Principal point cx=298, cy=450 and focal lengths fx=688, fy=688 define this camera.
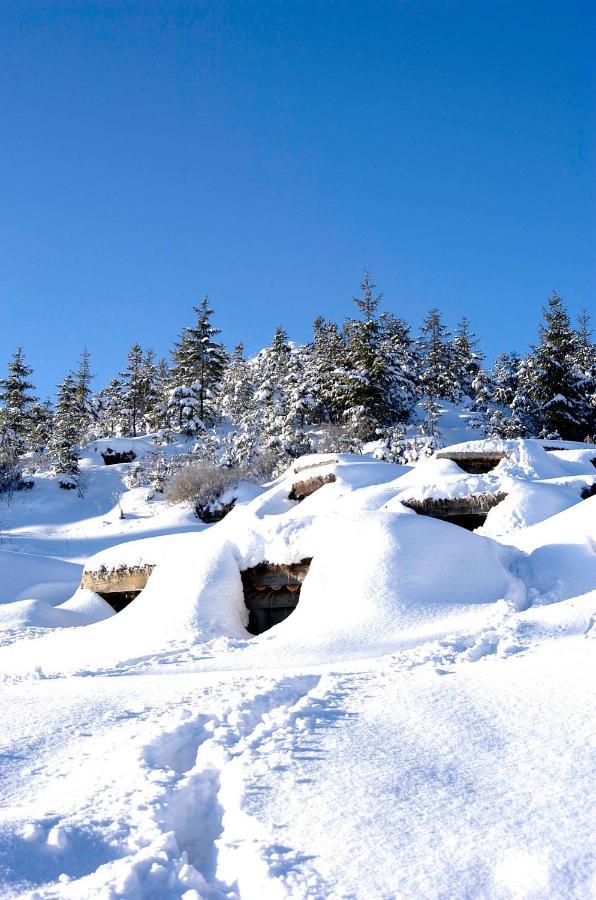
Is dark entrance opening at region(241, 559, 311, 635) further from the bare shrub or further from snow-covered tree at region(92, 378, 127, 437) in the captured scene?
snow-covered tree at region(92, 378, 127, 437)

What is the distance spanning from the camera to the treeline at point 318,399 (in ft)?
99.5

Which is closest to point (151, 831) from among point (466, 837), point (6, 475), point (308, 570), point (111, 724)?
point (466, 837)

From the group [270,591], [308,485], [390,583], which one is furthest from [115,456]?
[390,583]

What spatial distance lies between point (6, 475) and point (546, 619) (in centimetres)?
2524

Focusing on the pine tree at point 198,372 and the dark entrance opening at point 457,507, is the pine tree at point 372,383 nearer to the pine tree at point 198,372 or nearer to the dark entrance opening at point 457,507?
the pine tree at point 198,372

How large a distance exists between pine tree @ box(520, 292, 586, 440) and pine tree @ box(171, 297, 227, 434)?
18149 millimetres

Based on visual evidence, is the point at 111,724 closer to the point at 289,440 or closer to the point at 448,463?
the point at 448,463

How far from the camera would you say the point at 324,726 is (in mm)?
4129

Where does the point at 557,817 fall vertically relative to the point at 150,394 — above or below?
below

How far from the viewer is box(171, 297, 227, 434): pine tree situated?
3991 centimetres

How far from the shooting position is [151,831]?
9.23ft

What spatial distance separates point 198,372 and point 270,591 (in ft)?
112

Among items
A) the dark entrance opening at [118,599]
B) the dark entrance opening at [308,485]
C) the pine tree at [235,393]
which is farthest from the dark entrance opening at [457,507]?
the pine tree at [235,393]

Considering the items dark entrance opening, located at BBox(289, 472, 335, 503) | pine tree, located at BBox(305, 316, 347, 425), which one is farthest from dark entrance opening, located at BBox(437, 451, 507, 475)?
pine tree, located at BBox(305, 316, 347, 425)
